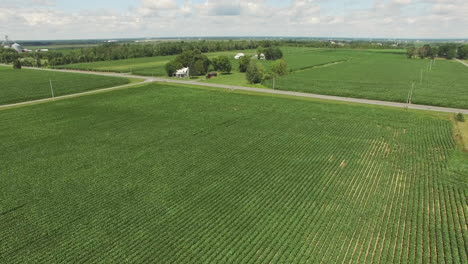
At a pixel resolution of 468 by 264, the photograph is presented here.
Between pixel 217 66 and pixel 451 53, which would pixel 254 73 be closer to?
pixel 217 66

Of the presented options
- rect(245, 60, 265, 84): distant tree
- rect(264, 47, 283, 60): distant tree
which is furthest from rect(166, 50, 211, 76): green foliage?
rect(264, 47, 283, 60): distant tree

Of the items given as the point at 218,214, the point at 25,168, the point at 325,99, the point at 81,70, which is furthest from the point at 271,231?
the point at 81,70

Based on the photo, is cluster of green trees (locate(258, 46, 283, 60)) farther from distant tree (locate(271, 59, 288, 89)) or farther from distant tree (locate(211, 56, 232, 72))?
distant tree (locate(271, 59, 288, 89))

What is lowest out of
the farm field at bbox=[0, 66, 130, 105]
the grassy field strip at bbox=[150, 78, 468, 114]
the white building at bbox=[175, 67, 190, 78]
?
the grassy field strip at bbox=[150, 78, 468, 114]

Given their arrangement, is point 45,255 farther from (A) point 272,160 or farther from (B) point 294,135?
(B) point 294,135

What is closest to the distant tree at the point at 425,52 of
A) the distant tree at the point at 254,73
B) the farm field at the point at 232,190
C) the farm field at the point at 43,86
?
the distant tree at the point at 254,73

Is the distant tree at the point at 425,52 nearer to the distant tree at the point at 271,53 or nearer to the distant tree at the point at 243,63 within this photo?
the distant tree at the point at 271,53

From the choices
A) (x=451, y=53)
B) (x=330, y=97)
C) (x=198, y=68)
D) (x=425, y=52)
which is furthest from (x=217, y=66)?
(x=451, y=53)
